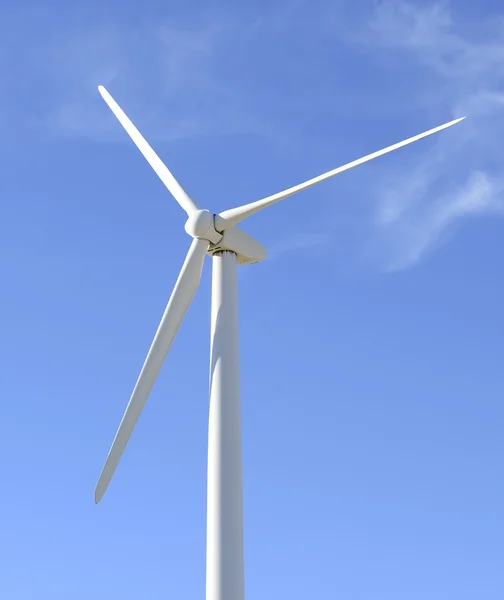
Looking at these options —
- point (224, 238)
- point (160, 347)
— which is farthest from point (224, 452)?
point (224, 238)

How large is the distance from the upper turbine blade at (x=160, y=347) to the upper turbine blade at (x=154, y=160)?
154 cm

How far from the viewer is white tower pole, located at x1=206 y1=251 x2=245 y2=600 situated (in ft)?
65.4

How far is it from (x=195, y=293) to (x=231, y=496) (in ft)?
18.0

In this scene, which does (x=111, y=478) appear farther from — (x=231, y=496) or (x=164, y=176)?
(x=164, y=176)

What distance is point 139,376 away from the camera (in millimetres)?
22547

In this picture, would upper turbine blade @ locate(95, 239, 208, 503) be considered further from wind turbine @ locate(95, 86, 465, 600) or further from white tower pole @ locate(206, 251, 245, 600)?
white tower pole @ locate(206, 251, 245, 600)

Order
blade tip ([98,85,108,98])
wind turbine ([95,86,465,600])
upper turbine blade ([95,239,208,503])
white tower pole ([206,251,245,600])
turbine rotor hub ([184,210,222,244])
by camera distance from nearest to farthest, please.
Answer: white tower pole ([206,251,245,600]) → wind turbine ([95,86,465,600]) → upper turbine blade ([95,239,208,503]) → turbine rotor hub ([184,210,222,244]) → blade tip ([98,85,108,98])

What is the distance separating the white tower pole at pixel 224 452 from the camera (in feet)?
65.4

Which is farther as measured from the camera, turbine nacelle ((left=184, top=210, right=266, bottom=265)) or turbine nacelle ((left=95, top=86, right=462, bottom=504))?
turbine nacelle ((left=184, top=210, right=266, bottom=265))

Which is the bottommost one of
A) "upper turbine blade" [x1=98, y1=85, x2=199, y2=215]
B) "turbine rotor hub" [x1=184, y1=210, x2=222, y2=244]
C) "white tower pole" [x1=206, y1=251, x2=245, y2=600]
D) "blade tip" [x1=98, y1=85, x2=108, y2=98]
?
"white tower pole" [x1=206, y1=251, x2=245, y2=600]

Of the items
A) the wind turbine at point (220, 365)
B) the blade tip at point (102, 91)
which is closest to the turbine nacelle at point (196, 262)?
the wind turbine at point (220, 365)

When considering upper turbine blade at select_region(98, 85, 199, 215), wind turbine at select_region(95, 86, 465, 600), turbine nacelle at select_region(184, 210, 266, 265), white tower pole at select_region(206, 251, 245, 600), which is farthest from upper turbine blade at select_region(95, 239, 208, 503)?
upper turbine blade at select_region(98, 85, 199, 215)

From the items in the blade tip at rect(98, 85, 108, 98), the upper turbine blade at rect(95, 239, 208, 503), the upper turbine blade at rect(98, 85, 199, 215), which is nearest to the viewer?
the upper turbine blade at rect(95, 239, 208, 503)

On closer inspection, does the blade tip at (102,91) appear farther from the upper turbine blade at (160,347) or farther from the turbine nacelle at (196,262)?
the upper turbine blade at (160,347)
